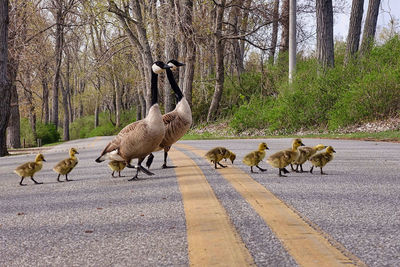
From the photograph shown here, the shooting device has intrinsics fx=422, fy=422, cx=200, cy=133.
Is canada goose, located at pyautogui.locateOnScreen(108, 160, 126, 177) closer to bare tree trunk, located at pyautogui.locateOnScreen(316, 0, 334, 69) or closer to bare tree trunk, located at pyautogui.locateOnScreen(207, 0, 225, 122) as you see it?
bare tree trunk, located at pyautogui.locateOnScreen(316, 0, 334, 69)

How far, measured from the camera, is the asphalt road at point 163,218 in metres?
2.25

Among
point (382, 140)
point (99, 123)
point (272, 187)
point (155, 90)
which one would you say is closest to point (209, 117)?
point (382, 140)

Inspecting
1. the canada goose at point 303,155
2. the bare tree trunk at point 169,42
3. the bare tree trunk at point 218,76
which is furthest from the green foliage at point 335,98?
the canada goose at point 303,155

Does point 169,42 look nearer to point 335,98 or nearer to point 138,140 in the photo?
point 335,98

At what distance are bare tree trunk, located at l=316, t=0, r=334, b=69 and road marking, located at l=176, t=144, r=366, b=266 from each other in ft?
51.5

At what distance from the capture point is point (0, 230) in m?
3.00

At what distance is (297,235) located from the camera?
251cm

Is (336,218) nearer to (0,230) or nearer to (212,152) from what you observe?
(0,230)

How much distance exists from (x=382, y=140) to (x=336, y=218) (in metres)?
9.22

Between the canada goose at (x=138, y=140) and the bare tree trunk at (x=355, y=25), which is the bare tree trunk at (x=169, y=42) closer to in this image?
the bare tree trunk at (x=355, y=25)

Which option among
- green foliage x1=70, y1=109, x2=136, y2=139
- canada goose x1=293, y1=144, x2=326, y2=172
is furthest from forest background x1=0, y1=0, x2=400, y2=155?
green foliage x1=70, y1=109, x2=136, y2=139

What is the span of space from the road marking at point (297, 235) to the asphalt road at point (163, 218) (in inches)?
1.5

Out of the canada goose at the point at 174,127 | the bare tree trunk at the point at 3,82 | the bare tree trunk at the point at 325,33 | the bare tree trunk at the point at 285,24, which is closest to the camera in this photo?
the canada goose at the point at 174,127

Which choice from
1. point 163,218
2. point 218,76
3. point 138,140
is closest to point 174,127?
point 138,140
